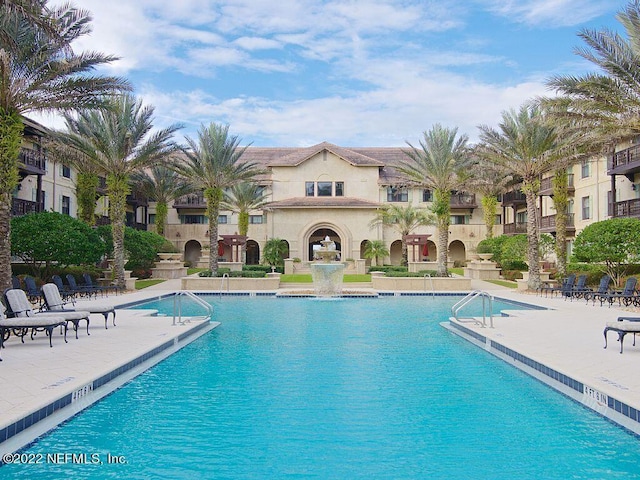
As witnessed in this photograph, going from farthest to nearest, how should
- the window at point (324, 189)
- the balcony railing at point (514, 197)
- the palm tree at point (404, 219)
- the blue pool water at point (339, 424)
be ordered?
the window at point (324, 189), the balcony railing at point (514, 197), the palm tree at point (404, 219), the blue pool water at point (339, 424)

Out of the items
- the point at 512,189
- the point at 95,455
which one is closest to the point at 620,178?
the point at 512,189

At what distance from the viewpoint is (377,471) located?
5125 mm

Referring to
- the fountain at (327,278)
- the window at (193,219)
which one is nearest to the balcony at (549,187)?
the fountain at (327,278)

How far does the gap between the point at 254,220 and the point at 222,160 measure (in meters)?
18.3

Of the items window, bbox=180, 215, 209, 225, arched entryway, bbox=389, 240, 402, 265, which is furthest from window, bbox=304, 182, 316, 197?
window, bbox=180, 215, 209, 225

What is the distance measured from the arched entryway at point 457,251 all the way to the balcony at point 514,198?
5.13 m

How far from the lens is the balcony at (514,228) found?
42947 millimetres

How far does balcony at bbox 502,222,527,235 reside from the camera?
42947 mm

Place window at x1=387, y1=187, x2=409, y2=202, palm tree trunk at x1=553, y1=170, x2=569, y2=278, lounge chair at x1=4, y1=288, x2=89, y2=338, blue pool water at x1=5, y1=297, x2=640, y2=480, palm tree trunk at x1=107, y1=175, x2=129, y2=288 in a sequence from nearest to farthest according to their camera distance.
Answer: blue pool water at x1=5, y1=297, x2=640, y2=480 < lounge chair at x1=4, y1=288, x2=89, y2=338 < palm tree trunk at x1=107, y1=175, x2=129, y2=288 < palm tree trunk at x1=553, y1=170, x2=569, y2=278 < window at x1=387, y1=187, x2=409, y2=202

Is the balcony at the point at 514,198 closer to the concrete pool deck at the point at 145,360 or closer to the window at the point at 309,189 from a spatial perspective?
the window at the point at 309,189

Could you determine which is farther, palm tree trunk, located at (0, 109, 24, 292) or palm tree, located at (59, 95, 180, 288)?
palm tree, located at (59, 95, 180, 288)

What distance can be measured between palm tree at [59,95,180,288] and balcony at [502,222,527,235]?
28730 millimetres

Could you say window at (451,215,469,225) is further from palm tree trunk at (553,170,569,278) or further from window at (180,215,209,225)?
window at (180,215,209,225)

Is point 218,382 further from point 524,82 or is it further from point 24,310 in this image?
point 524,82
